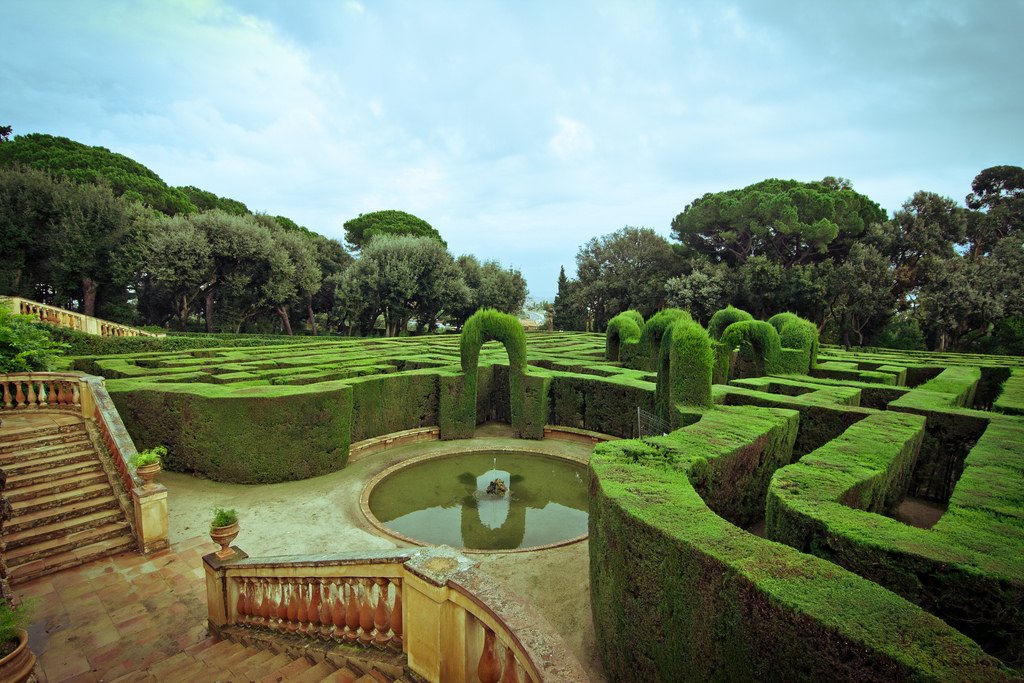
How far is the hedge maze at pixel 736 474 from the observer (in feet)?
11.7

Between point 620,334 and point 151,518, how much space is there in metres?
18.1

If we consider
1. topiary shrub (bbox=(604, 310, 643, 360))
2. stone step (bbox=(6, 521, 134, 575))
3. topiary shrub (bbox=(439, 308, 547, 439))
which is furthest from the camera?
topiary shrub (bbox=(604, 310, 643, 360))

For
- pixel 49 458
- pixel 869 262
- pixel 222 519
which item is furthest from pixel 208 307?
pixel 869 262

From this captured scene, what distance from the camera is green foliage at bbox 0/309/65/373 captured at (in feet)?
35.8

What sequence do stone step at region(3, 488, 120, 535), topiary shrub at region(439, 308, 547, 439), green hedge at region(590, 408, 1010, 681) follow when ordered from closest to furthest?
1. green hedge at region(590, 408, 1010, 681)
2. stone step at region(3, 488, 120, 535)
3. topiary shrub at region(439, 308, 547, 439)

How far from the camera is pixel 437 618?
10.9 ft

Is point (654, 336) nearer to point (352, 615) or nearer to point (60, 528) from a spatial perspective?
point (352, 615)

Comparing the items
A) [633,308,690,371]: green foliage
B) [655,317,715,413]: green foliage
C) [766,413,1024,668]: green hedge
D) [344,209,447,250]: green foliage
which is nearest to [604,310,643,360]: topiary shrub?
[633,308,690,371]: green foliage

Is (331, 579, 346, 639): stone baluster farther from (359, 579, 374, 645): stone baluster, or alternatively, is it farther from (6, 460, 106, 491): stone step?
(6, 460, 106, 491): stone step

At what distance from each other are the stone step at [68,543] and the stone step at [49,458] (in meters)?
1.87

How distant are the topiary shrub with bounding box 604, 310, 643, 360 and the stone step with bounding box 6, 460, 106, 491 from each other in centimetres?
1843

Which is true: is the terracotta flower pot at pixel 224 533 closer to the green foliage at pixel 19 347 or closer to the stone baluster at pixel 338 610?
the stone baluster at pixel 338 610

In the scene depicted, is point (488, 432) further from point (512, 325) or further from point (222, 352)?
point (222, 352)

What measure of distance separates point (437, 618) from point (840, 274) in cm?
4161
